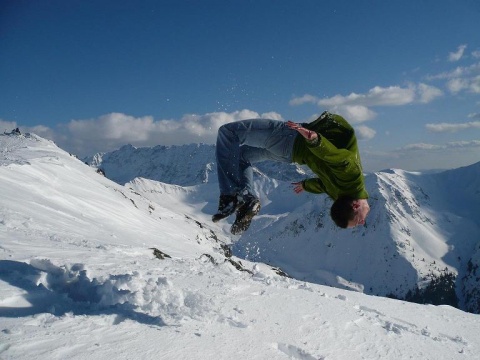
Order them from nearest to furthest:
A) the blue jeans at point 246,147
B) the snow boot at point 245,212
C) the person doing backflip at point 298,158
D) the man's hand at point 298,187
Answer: the person doing backflip at point 298,158
the blue jeans at point 246,147
the snow boot at point 245,212
the man's hand at point 298,187

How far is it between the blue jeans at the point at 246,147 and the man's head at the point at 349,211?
4.00 ft

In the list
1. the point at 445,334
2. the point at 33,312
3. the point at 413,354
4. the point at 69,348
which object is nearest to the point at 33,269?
the point at 33,312

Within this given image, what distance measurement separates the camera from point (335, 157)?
5.21 m

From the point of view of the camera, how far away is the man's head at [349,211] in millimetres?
5527

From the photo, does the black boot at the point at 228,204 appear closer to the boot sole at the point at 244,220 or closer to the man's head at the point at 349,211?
the boot sole at the point at 244,220

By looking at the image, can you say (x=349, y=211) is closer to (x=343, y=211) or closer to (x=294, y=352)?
(x=343, y=211)

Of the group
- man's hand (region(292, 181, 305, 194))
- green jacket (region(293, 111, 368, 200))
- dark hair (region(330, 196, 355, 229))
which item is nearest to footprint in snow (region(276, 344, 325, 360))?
dark hair (region(330, 196, 355, 229))

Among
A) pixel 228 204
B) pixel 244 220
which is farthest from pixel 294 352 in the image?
pixel 228 204

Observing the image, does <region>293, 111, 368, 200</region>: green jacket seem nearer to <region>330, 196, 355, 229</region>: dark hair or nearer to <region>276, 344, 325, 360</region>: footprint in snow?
<region>330, 196, 355, 229</region>: dark hair

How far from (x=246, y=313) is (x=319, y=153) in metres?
2.87

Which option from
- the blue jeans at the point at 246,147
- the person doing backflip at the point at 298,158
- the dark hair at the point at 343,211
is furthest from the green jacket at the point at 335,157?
the blue jeans at the point at 246,147

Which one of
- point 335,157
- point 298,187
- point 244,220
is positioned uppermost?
point 335,157

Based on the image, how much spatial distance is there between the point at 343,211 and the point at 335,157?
2.96ft

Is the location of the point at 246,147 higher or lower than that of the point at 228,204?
higher
